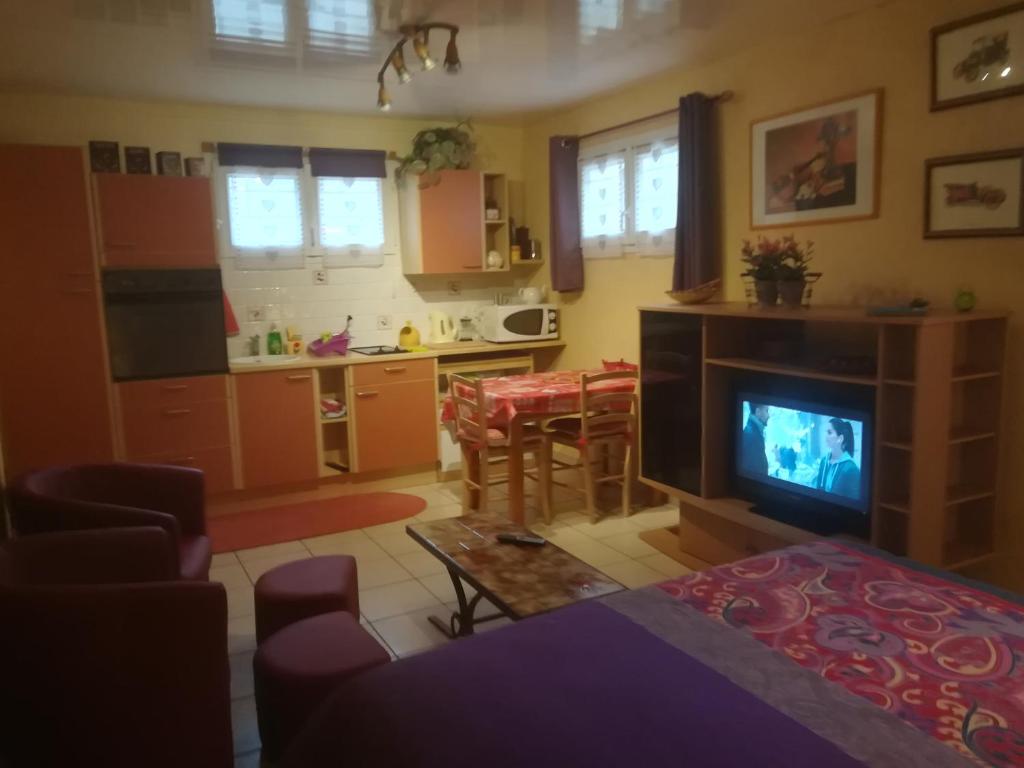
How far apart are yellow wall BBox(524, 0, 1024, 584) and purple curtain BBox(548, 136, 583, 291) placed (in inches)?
28.0

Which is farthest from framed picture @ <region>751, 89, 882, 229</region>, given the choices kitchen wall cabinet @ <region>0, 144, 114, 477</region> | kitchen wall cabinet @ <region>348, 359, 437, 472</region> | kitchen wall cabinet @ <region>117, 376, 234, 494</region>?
kitchen wall cabinet @ <region>0, 144, 114, 477</region>

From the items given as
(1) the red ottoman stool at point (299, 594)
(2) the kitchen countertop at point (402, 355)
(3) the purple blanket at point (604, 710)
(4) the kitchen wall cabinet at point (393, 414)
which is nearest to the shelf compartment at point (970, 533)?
(3) the purple blanket at point (604, 710)

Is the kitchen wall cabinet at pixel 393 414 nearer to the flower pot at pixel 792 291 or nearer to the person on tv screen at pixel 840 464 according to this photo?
the flower pot at pixel 792 291

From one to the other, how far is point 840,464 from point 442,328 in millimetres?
3411

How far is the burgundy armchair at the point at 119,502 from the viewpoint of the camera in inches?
113

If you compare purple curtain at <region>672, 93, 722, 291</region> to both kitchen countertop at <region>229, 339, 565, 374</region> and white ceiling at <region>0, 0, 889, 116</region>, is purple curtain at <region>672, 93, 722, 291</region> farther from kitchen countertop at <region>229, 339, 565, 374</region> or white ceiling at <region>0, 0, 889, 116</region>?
kitchen countertop at <region>229, 339, 565, 374</region>

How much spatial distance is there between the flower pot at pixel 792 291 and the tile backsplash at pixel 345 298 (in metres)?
3.07

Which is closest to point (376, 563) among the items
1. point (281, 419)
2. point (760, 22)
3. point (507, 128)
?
point (281, 419)

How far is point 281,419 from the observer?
502 centimetres

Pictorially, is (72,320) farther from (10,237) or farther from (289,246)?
(289,246)

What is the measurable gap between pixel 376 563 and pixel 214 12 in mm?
2692

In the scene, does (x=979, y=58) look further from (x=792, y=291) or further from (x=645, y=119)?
(x=645, y=119)

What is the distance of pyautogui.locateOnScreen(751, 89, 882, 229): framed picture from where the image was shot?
3.50 meters

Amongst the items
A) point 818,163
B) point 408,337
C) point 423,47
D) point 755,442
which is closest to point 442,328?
point 408,337
